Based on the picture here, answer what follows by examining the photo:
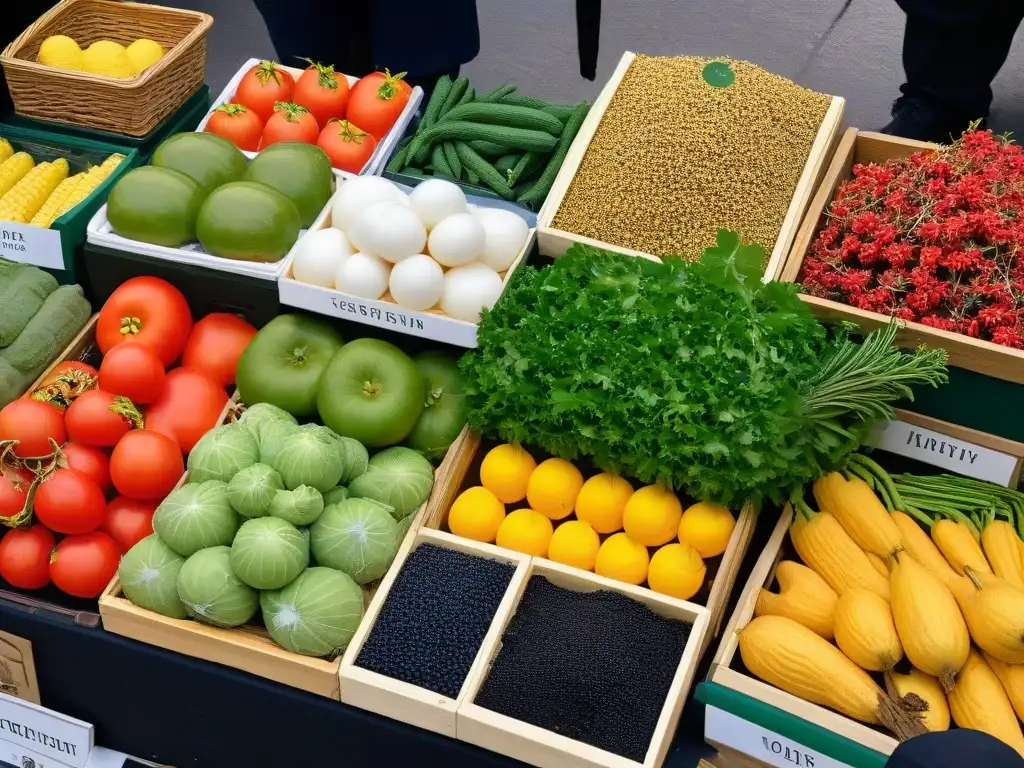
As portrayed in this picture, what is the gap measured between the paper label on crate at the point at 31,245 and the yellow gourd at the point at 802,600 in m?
1.70

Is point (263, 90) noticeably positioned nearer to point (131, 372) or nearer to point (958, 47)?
point (131, 372)

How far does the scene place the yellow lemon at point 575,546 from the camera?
1.79 metres

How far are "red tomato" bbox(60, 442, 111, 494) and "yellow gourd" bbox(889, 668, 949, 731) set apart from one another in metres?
1.49

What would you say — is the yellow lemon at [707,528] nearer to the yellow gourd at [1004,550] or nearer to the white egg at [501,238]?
the yellow gourd at [1004,550]

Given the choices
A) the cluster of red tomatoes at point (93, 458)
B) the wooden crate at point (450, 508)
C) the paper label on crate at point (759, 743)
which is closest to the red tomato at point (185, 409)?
the cluster of red tomatoes at point (93, 458)

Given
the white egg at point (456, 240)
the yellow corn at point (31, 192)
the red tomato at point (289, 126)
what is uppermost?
the white egg at point (456, 240)

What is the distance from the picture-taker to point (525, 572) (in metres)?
1.74

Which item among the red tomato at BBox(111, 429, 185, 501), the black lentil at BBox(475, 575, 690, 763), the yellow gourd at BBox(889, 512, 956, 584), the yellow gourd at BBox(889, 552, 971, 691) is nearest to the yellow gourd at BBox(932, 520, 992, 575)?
the yellow gourd at BBox(889, 512, 956, 584)

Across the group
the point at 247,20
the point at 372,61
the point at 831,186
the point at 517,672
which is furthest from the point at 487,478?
the point at 247,20

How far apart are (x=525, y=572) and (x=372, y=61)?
233 centimetres

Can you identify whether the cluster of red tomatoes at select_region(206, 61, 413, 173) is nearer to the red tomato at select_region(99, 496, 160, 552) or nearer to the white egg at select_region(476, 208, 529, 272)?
the white egg at select_region(476, 208, 529, 272)

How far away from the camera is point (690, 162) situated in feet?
7.32

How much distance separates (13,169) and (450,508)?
1.43 metres

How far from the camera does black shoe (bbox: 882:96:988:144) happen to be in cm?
339
